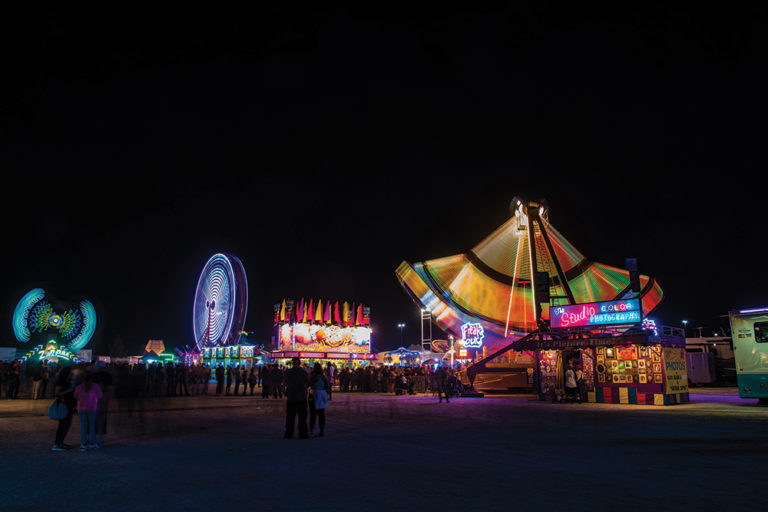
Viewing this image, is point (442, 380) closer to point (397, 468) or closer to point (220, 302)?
point (397, 468)

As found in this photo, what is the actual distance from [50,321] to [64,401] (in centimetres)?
6288

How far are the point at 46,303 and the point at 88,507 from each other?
2647 inches

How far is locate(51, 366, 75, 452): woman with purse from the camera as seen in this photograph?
29.8 feet

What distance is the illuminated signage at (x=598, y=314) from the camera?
22095 millimetres

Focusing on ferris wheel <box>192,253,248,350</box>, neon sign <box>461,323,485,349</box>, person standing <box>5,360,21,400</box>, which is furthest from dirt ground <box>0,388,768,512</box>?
ferris wheel <box>192,253,248,350</box>

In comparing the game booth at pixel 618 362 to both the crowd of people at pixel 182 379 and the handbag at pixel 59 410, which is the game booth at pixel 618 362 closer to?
the crowd of people at pixel 182 379

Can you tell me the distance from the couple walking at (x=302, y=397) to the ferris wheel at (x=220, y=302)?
4219 cm

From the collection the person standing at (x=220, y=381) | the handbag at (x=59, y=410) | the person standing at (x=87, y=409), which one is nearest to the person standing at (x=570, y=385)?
the person standing at (x=87, y=409)

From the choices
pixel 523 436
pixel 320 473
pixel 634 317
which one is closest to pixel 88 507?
pixel 320 473

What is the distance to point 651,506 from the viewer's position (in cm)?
529

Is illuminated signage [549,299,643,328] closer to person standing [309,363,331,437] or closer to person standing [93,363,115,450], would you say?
person standing [309,363,331,437]

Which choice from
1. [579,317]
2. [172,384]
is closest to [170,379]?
[172,384]

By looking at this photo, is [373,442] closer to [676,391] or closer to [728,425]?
[728,425]

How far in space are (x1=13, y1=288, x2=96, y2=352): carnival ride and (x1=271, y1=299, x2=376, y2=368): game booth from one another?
957 inches
